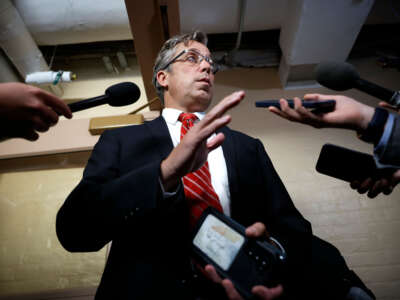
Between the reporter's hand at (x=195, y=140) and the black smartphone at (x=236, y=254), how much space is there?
181mm

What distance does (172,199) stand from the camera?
2.29 feet

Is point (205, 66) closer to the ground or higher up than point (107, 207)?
higher up

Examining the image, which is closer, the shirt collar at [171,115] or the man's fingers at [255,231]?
the man's fingers at [255,231]

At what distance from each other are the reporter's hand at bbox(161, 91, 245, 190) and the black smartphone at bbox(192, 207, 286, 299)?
181 millimetres

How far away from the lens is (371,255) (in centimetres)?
113

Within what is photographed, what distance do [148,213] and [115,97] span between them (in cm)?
38

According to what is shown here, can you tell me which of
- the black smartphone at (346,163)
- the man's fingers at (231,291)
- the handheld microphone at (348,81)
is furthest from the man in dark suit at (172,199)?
the handheld microphone at (348,81)

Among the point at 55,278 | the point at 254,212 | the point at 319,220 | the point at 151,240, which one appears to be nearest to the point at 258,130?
the point at 319,220

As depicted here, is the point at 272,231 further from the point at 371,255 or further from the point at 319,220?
the point at 371,255

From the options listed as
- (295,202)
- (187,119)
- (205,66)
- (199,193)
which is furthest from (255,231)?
(295,202)

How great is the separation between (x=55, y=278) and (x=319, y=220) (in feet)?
4.73

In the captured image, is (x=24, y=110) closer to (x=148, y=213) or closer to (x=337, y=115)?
(x=148, y=213)

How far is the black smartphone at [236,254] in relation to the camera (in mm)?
574

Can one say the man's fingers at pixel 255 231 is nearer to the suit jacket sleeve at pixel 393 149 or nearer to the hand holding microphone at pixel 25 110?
the suit jacket sleeve at pixel 393 149
